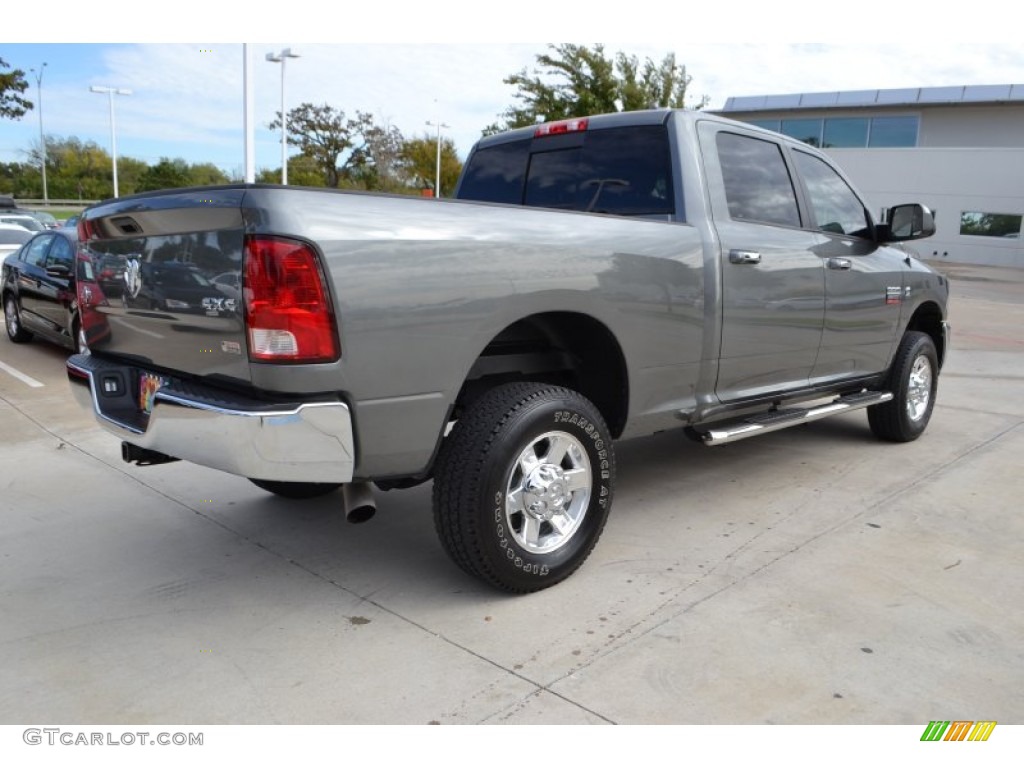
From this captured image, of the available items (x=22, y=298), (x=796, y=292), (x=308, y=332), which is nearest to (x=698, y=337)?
(x=796, y=292)

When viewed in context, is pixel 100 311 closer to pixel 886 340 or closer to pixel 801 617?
pixel 801 617

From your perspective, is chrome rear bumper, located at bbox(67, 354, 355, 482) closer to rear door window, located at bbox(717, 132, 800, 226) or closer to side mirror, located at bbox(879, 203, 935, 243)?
rear door window, located at bbox(717, 132, 800, 226)

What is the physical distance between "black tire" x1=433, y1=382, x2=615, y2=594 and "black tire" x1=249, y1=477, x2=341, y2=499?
134 cm

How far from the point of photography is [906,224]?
517 centimetres

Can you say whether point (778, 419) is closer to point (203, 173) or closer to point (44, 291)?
point (44, 291)

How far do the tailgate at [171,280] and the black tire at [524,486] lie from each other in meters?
0.83

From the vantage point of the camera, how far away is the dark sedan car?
8.69 m

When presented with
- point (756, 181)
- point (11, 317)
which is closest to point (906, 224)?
point (756, 181)

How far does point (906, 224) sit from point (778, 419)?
166 centimetres

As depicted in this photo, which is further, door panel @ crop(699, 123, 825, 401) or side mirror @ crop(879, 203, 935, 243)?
side mirror @ crop(879, 203, 935, 243)

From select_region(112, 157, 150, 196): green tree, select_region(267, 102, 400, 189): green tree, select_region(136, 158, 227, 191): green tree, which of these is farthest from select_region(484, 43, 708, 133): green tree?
select_region(112, 157, 150, 196): green tree

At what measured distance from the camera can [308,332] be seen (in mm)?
Result: 2709
